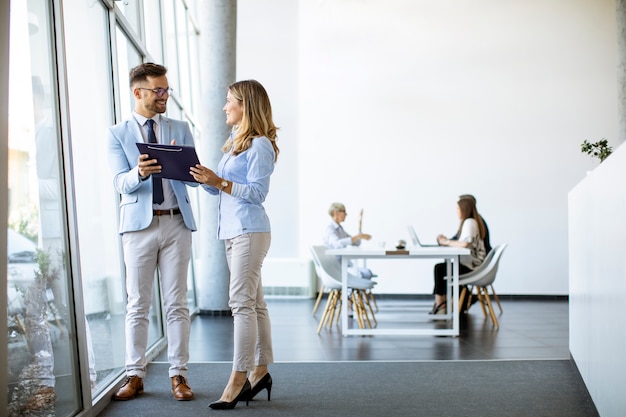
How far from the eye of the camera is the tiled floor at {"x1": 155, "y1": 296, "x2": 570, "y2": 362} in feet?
19.6

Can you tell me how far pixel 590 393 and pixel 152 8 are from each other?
213 inches

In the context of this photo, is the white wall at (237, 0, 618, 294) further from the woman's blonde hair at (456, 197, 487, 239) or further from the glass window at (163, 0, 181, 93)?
the woman's blonde hair at (456, 197, 487, 239)

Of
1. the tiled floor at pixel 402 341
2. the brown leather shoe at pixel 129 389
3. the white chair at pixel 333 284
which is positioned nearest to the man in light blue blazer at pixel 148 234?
the brown leather shoe at pixel 129 389

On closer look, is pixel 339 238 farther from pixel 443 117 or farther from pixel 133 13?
pixel 133 13

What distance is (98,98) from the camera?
491cm

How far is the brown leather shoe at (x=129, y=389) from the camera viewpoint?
165 inches

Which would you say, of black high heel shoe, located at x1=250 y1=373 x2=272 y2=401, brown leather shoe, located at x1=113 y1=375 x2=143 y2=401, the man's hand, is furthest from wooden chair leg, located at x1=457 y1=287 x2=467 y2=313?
the man's hand

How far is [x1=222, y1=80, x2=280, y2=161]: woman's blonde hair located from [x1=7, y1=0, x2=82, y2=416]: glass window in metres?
0.89

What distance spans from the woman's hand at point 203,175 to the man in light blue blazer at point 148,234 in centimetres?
37

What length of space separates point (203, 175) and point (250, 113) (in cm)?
44

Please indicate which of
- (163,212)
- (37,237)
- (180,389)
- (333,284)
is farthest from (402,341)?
(37,237)

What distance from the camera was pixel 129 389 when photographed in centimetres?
423

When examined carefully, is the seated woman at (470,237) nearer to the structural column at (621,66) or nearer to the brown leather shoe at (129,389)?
the structural column at (621,66)

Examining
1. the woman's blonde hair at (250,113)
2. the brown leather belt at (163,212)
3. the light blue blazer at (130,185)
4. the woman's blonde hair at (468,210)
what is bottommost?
the woman's blonde hair at (468,210)
